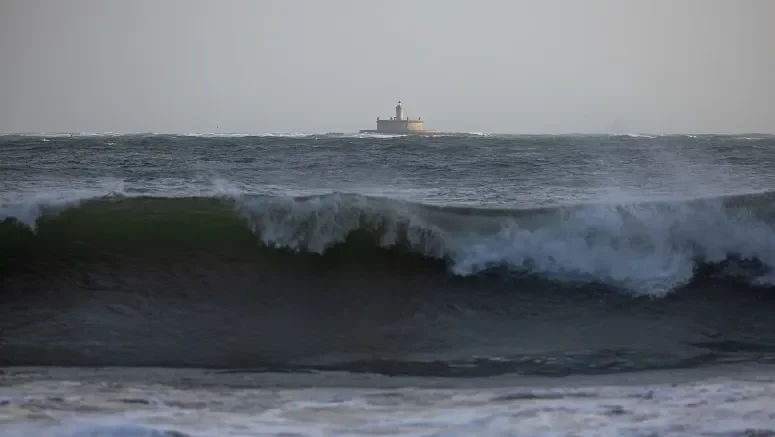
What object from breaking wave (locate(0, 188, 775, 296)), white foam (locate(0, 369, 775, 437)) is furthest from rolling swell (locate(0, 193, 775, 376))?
white foam (locate(0, 369, 775, 437))

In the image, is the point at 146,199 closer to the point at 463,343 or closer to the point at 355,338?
the point at 355,338

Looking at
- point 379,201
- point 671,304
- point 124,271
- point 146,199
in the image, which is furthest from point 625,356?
point 146,199

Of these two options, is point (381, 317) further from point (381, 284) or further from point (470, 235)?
point (470, 235)

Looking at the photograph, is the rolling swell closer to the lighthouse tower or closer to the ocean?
the ocean

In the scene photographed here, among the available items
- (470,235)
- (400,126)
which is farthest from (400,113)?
(470,235)

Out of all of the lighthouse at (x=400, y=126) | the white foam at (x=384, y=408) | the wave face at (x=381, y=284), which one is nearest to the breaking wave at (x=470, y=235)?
the wave face at (x=381, y=284)

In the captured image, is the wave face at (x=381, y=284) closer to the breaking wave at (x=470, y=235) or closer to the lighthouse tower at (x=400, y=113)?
the breaking wave at (x=470, y=235)
